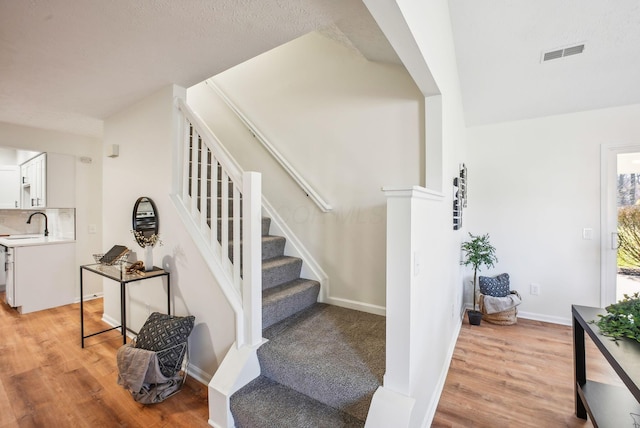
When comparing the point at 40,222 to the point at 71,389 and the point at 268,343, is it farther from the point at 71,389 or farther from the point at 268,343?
the point at 268,343

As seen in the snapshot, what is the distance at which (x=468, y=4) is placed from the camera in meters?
2.00

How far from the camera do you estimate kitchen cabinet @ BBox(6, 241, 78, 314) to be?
322 centimetres

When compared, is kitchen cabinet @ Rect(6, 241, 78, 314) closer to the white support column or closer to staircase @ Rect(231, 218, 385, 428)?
staircase @ Rect(231, 218, 385, 428)

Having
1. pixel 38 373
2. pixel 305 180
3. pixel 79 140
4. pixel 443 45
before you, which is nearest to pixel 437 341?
pixel 305 180

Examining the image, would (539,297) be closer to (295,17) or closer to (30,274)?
(295,17)

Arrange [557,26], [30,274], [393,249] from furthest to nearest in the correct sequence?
[30,274] → [557,26] → [393,249]

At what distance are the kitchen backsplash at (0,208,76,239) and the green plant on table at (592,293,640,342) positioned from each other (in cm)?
527

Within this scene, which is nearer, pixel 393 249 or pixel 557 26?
pixel 393 249

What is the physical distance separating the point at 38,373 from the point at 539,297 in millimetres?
4672

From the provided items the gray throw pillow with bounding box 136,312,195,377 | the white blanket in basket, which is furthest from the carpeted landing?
the white blanket in basket

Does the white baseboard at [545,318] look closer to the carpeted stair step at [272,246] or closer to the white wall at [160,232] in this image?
the carpeted stair step at [272,246]

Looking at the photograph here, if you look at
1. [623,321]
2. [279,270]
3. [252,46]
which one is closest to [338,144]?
[252,46]

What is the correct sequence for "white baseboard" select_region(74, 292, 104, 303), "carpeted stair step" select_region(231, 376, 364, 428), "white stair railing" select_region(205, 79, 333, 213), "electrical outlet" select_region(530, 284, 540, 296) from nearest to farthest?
"carpeted stair step" select_region(231, 376, 364, 428)
"white stair railing" select_region(205, 79, 333, 213)
"electrical outlet" select_region(530, 284, 540, 296)
"white baseboard" select_region(74, 292, 104, 303)

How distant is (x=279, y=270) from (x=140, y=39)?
1908 mm
